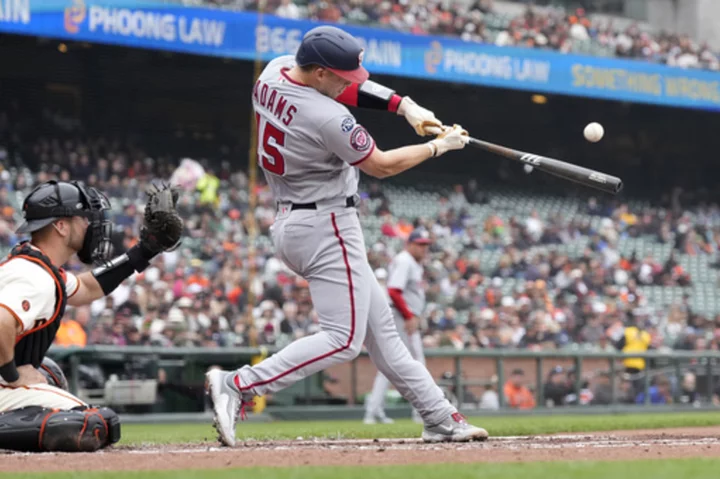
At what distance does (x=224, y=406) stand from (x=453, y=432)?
109 cm

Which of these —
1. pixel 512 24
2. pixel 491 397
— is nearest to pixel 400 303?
pixel 491 397

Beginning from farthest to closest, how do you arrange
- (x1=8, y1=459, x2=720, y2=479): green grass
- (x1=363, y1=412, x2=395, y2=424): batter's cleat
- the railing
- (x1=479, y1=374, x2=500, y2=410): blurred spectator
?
(x1=479, y1=374, x2=500, y2=410): blurred spectator < the railing < (x1=363, y1=412, x2=395, y2=424): batter's cleat < (x1=8, y1=459, x2=720, y2=479): green grass

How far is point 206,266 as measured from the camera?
15.9 meters

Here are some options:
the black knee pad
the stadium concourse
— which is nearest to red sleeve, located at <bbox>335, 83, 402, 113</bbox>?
the black knee pad

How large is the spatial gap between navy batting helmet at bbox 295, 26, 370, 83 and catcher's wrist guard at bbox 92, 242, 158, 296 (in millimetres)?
1174

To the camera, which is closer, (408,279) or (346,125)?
(346,125)

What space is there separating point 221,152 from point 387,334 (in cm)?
1604

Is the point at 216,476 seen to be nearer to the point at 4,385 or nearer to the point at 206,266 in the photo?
the point at 4,385

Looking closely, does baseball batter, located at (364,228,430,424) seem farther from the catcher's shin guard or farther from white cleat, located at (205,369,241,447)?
the catcher's shin guard

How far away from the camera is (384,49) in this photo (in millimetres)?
19641

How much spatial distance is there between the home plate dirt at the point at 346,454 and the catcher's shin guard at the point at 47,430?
8 cm

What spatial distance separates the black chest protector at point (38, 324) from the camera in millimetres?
4801

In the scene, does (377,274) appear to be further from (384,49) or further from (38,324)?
(38,324)

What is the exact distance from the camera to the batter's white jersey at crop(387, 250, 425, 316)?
9930mm
